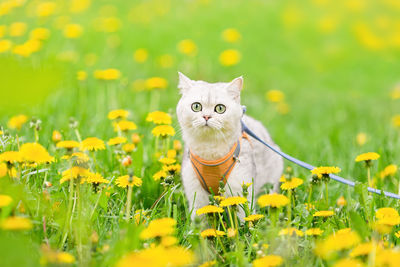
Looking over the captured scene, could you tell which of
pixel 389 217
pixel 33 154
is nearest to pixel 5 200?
pixel 33 154

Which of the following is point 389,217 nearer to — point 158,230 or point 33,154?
point 158,230

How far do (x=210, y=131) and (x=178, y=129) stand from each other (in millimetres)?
390

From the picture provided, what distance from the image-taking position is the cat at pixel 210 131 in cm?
213

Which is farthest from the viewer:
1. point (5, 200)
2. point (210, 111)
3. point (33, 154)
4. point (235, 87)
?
point (235, 87)

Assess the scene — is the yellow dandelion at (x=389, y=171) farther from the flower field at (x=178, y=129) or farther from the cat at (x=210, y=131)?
the cat at (x=210, y=131)

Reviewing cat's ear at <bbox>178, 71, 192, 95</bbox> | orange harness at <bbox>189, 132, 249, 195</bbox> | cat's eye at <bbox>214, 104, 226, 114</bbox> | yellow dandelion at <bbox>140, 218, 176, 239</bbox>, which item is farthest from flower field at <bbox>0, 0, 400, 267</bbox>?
cat's eye at <bbox>214, 104, 226, 114</bbox>

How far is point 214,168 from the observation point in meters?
2.20

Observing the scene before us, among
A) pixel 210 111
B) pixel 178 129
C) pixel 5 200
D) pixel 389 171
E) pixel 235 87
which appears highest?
pixel 235 87

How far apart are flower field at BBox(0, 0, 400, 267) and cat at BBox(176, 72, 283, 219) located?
0.10m

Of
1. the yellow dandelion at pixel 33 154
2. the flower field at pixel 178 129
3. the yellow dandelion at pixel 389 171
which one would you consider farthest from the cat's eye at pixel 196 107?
the yellow dandelion at pixel 389 171

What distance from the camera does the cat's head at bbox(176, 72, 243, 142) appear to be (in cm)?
210

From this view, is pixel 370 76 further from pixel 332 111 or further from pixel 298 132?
pixel 298 132

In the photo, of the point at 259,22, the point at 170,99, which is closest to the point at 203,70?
the point at 170,99

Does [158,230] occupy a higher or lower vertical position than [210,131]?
lower
